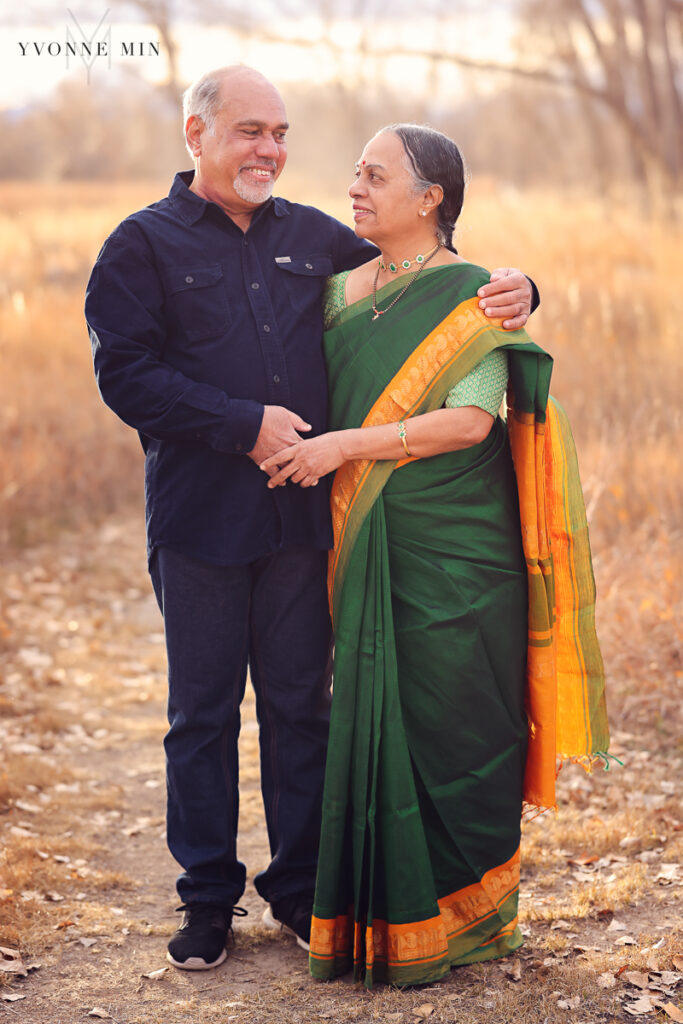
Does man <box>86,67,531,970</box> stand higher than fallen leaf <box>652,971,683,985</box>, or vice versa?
man <box>86,67,531,970</box>

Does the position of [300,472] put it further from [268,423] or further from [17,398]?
[17,398]

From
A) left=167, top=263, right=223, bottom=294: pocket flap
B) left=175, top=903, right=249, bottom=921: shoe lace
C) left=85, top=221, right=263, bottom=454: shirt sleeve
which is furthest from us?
left=175, top=903, right=249, bottom=921: shoe lace

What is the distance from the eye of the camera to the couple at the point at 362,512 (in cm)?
250

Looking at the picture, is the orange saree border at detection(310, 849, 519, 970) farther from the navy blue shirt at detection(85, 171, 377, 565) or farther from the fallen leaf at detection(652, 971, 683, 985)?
the navy blue shirt at detection(85, 171, 377, 565)

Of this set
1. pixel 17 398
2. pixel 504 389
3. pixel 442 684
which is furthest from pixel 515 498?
pixel 17 398

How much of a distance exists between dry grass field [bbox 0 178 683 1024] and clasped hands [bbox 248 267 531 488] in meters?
1.28

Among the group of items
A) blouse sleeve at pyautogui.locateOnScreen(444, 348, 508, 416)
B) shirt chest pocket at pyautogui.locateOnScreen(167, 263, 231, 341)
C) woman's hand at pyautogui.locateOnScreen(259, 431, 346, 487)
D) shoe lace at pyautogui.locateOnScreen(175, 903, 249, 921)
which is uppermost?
shirt chest pocket at pyautogui.locateOnScreen(167, 263, 231, 341)

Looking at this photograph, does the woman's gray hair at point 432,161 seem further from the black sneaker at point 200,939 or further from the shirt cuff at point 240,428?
the black sneaker at point 200,939

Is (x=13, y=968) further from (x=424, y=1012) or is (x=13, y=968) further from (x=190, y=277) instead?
(x=190, y=277)

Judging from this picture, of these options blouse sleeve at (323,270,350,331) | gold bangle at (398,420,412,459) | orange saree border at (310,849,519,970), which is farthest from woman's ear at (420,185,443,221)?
orange saree border at (310,849,519,970)

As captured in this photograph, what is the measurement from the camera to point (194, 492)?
2.58 meters

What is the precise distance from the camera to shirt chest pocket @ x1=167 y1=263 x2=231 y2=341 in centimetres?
252

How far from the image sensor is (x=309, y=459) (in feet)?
8.09

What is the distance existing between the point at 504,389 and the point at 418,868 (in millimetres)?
1183
